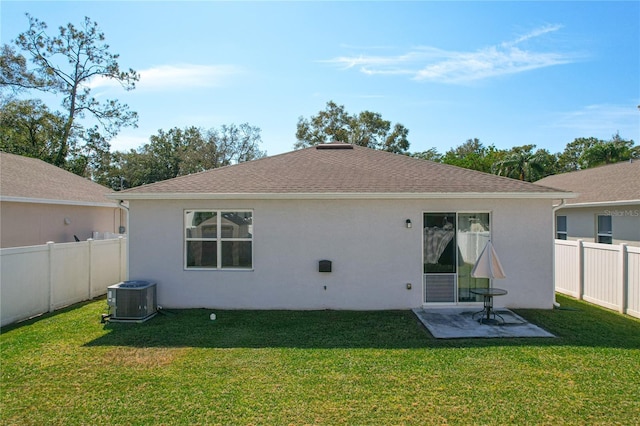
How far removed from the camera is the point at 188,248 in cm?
873

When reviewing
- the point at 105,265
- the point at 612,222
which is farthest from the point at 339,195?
the point at 612,222

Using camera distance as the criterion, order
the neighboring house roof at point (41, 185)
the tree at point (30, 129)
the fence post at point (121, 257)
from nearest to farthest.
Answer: the fence post at point (121, 257) → the neighboring house roof at point (41, 185) → the tree at point (30, 129)

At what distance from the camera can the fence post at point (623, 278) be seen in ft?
26.3

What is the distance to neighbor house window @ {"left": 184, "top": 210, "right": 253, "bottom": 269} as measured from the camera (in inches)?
341

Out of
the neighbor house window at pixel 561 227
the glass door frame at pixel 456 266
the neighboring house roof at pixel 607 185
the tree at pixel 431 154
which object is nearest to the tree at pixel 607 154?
the neighboring house roof at pixel 607 185

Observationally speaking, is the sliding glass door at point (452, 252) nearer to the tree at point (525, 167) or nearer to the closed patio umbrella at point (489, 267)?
the closed patio umbrella at point (489, 267)

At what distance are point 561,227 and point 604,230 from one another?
229cm

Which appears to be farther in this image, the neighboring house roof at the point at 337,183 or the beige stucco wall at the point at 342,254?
the beige stucco wall at the point at 342,254

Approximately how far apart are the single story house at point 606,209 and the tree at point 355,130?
2194 centimetres

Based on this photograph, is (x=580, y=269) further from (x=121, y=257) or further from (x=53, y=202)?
(x=53, y=202)

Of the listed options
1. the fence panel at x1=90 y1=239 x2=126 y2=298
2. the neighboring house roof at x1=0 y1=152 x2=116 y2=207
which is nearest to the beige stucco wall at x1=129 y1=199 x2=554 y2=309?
the fence panel at x1=90 y1=239 x2=126 y2=298

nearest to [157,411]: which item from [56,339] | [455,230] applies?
[56,339]

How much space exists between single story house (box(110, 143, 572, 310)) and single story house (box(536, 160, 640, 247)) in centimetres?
477

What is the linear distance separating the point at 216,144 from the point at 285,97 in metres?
23.6
